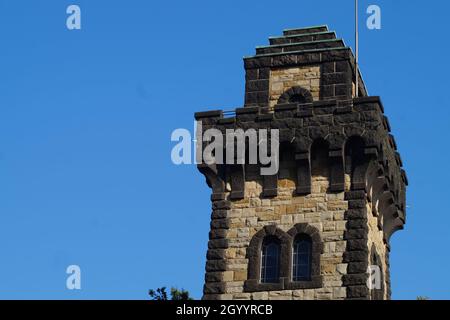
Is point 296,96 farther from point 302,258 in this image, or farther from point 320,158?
point 302,258

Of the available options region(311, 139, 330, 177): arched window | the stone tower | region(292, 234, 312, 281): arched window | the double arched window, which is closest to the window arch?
the stone tower

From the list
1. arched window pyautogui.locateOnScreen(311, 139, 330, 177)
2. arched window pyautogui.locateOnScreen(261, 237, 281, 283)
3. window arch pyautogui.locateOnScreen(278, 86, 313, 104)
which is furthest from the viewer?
window arch pyautogui.locateOnScreen(278, 86, 313, 104)

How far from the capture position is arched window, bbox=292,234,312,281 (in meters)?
33.9

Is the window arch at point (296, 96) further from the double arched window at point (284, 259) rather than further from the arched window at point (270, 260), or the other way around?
the arched window at point (270, 260)

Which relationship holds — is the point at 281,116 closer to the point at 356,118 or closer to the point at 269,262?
the point at 356,118

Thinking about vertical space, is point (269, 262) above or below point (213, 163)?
below

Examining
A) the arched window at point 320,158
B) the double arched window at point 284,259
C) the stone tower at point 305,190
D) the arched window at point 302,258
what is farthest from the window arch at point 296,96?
the arched window at point 302,258

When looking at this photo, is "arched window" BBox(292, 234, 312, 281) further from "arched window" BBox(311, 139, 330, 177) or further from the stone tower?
"arched window" BBox(311, 139, 330, 177)

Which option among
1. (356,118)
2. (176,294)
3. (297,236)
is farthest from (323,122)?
(176,294)

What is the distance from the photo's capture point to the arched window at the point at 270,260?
34.2m

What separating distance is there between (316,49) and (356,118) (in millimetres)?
3106
